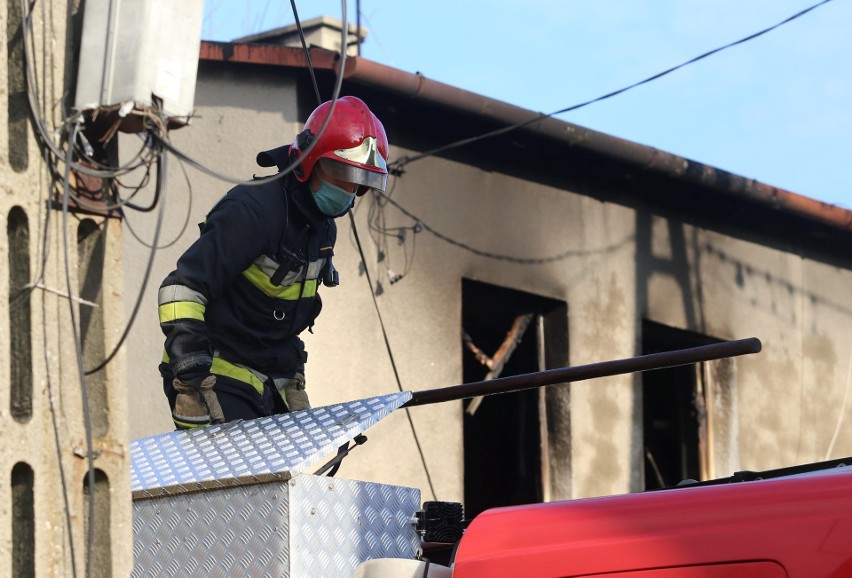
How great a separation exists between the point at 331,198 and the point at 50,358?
98.6 inches

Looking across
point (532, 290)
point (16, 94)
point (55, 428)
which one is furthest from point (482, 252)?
point (55, 428)

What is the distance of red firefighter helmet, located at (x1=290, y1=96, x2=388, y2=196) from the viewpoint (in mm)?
6074

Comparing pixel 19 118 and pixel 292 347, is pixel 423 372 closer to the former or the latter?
pixel 292 347

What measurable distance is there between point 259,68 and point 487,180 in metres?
2.13

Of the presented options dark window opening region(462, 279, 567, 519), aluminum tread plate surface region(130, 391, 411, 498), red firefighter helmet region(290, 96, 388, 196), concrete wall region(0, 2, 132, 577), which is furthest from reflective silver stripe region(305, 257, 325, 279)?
dark window opening region(462, 279, 567, 519)

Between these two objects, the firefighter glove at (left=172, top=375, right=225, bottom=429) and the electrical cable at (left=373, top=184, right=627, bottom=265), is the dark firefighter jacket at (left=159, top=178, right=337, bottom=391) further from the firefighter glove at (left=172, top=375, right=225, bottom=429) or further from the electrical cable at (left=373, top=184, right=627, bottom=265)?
the electrical cable at (left=373, top=184, right=627, bottom=265)

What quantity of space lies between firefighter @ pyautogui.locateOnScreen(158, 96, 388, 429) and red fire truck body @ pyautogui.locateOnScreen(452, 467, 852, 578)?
6.94 ft

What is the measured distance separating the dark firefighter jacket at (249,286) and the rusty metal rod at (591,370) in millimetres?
1019

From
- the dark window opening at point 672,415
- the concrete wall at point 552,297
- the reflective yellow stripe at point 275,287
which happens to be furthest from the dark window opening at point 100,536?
the dark window opening at point 672,415

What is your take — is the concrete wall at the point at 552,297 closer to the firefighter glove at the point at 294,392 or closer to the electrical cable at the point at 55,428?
the firefighter glove at the point at 294,392

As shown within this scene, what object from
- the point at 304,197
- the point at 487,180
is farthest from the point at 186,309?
the point at 487,180

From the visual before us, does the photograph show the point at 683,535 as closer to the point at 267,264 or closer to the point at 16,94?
the point at 16,94

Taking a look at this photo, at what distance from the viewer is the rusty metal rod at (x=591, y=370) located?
16.1 feet

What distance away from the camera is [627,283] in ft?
40.8
